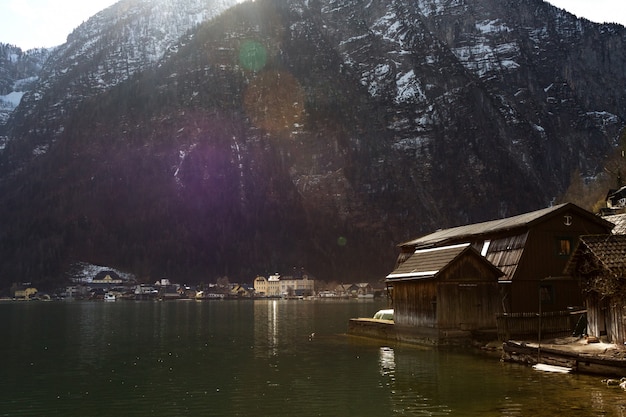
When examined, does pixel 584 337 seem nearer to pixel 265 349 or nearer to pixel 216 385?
pixel 216 385

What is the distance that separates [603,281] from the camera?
122 ft

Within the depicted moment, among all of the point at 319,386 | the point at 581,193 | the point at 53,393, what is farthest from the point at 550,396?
the point at 581,193

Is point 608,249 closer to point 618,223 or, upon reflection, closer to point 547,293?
point 547,293

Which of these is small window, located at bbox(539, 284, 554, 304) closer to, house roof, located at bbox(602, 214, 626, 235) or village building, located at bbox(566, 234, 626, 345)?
house roof, located at bbox(602, 214, 626, 235)

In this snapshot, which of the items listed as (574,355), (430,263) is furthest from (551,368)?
(430,263)

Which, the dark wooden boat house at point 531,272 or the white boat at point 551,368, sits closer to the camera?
the white boat at point 551,368

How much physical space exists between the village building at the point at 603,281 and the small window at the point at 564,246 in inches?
515

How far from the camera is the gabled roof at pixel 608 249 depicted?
3591 centimetres

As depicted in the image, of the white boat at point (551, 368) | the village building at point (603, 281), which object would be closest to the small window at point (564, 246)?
the village building at point (603, 281)

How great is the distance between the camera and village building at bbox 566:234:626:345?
118 ft

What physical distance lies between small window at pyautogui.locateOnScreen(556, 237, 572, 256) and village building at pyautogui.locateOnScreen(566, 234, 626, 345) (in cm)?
1308

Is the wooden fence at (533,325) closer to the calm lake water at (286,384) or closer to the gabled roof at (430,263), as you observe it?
the calm lake water at (286,384)

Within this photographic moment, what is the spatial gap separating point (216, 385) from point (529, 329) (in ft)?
78.9

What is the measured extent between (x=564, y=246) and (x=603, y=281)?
1654 centimetres
